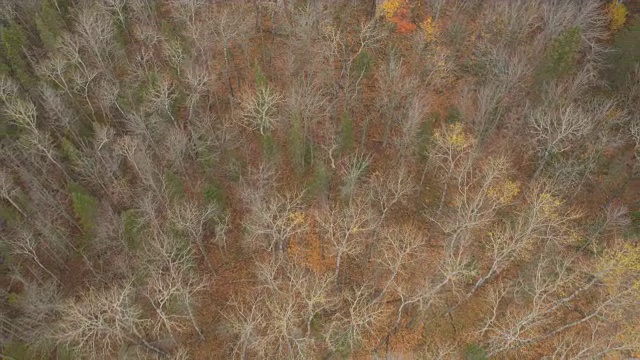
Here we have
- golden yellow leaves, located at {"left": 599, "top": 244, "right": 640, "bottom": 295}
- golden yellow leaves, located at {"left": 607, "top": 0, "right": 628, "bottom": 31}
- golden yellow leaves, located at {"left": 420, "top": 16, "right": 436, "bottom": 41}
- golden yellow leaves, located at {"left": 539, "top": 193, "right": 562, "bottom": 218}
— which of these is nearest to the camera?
golden yellow leaves, located at {"left": 599, "top": 244, "right": 640, "bottom": 295}

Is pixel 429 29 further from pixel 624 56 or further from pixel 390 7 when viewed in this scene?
pixel 624 56

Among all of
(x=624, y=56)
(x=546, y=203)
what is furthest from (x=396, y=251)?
(x=624, y=56)

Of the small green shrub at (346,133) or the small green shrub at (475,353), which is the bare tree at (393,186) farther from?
the small green shrub at (475,353)

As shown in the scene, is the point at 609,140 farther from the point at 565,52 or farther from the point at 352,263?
the point at 352,263

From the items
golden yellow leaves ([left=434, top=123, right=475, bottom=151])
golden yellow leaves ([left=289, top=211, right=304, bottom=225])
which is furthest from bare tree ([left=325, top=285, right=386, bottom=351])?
golden yellow leaves ([left=434, top=123, right=475, bottom=151])

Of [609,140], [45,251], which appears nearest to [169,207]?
[45,251]

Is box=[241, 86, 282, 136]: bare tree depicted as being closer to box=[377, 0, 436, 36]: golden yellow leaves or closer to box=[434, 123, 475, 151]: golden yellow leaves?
box=[434, 123, 475, 151]: golden yellow leaves
